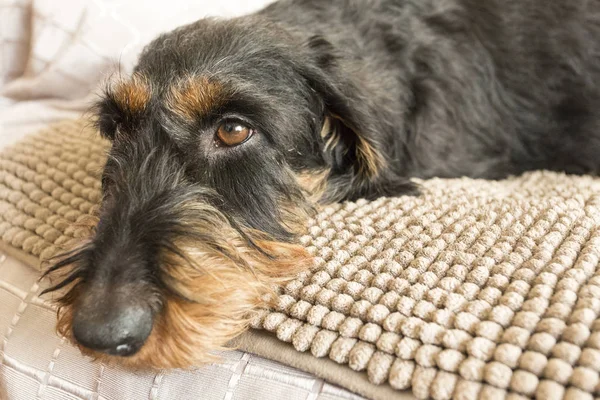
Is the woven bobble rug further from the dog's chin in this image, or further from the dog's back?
the dog's back

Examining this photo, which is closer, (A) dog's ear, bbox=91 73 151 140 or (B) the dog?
(B) the dog

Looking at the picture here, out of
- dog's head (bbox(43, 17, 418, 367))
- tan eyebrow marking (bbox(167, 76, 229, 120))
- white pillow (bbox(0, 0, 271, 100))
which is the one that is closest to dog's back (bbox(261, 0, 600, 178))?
dog's head (bbox(43, 17, 418, 367))

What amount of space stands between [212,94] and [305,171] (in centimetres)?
55

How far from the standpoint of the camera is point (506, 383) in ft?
4.33

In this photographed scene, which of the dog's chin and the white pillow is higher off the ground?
the white pillow

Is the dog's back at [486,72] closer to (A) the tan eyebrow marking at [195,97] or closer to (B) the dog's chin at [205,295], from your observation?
(A) the tan eyebrow marking at [195,97]

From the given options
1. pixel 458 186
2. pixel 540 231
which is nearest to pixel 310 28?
pixel 458 186

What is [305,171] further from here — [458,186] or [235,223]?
[458,186]

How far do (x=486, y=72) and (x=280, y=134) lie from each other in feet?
4.75

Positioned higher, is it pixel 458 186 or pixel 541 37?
pixel 541 37

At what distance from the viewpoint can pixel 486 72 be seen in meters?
2.94

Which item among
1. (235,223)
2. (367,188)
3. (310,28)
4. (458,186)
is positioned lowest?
(458,186)

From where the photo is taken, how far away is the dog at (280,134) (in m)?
1.60

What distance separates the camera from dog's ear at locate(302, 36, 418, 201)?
2.30 meters
